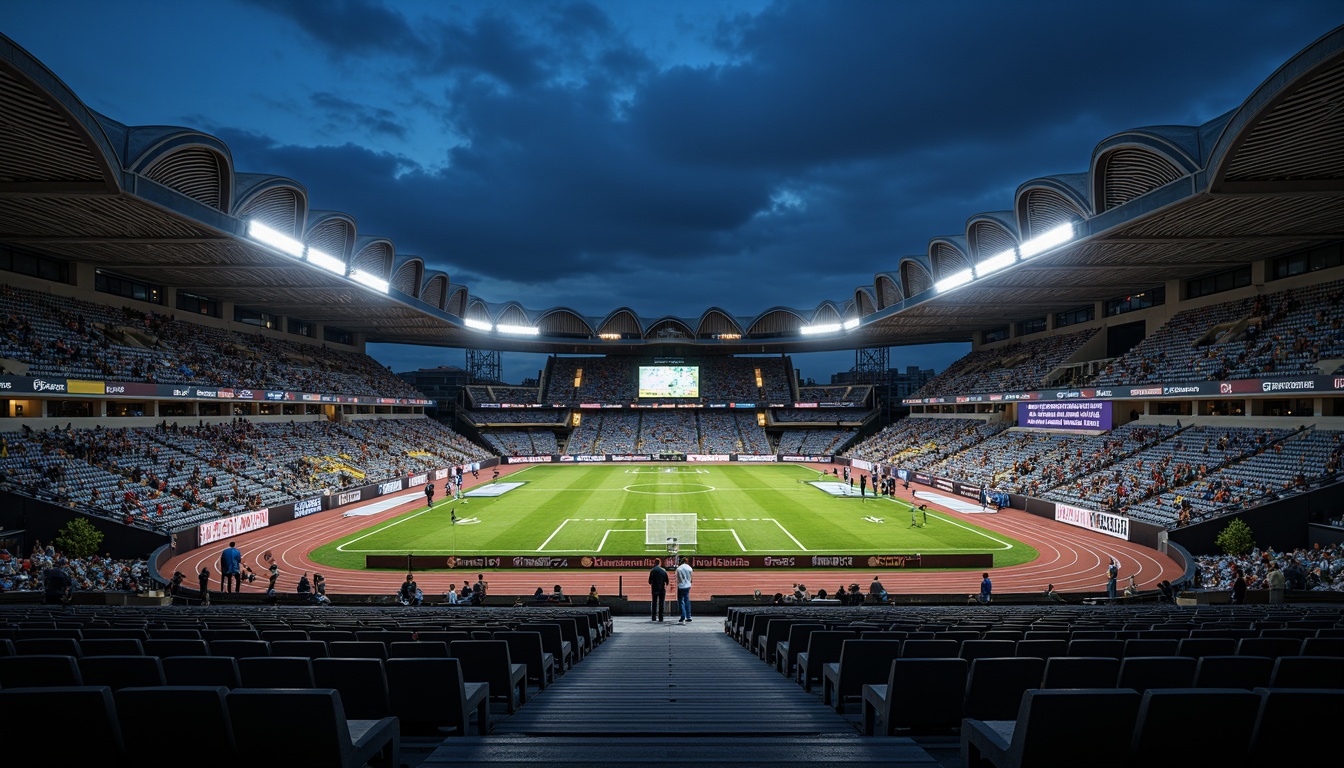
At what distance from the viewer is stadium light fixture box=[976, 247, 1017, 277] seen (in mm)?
38438

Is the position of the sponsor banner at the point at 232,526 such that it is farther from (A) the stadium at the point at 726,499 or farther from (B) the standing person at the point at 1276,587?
(B) the standing person at the point at 1276,587

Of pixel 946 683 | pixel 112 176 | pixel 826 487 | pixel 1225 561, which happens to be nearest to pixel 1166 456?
pixel 1225 561

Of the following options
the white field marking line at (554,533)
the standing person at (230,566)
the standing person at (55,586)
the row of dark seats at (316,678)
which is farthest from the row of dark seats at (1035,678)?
the white field marking line at (554,533)

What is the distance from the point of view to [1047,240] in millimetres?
35375

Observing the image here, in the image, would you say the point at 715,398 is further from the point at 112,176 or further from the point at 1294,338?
the point at 112,176

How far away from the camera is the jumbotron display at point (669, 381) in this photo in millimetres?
84750

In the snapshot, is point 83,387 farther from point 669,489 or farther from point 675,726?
point 675,726

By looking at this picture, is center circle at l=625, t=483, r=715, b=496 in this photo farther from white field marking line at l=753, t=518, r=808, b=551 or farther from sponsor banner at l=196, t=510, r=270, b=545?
sponsor banner at l=196, t=510, r=270, b=545

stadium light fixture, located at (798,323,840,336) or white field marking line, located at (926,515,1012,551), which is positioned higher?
stadium light fixture, located at (798,323,840,336)

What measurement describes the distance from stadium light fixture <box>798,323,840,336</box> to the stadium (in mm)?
9143

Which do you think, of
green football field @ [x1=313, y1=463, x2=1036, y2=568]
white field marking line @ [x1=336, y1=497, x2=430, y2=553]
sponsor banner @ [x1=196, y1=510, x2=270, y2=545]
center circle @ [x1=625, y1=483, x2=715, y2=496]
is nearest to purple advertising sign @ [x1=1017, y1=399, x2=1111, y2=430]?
green football field @ [x1=313, y1=463, x2=1036, y2=568]

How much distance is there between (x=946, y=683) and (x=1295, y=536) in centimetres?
3004

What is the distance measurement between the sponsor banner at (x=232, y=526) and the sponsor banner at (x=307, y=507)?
2566 mm

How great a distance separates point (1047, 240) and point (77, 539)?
46880 millimetres
